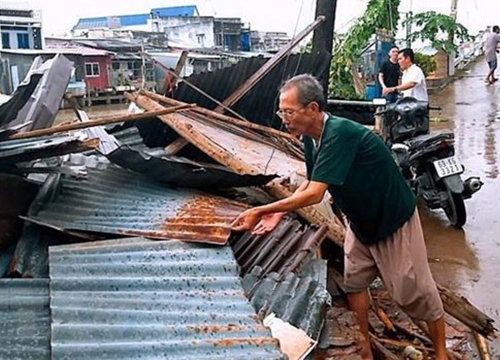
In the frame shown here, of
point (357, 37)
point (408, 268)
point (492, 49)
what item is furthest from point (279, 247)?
point (492, 49)

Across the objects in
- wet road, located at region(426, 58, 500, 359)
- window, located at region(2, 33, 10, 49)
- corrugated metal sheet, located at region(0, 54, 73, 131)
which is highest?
window, located at region(2, 33, 10, 49)

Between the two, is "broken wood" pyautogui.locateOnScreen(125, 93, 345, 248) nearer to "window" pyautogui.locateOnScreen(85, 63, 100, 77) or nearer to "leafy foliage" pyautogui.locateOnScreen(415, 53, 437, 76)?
"leafy foliage" pyautogui.locateOnScreen(415, 53, 437, 76)

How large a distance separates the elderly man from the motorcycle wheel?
315 centimetres

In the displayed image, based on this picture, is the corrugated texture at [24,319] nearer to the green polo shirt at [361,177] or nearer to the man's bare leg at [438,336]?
the green polo shirt at [361,177]

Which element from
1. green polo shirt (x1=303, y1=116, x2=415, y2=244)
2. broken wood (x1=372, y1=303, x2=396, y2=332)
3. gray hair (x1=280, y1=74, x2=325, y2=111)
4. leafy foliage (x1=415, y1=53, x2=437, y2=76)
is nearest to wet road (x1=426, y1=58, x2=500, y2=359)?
broken wood (x1=372, y1=303, x2=396, y2=332)

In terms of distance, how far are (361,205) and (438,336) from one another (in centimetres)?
94

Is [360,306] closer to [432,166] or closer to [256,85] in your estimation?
[432,166]

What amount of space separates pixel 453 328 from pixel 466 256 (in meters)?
1.71

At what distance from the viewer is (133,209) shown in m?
3.76

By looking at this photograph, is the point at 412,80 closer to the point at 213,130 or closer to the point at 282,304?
the point at 213,130

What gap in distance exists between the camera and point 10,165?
3.50 metres

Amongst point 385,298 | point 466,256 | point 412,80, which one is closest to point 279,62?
point 412,80

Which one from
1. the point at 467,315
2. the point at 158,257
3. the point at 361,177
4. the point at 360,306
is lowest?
the point at 467,315

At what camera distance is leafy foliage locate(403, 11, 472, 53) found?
62.2 feet
